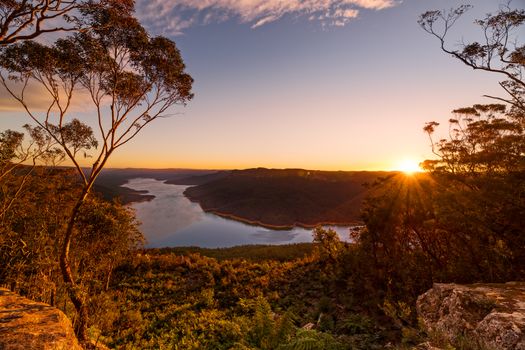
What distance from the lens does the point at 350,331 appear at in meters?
10.9

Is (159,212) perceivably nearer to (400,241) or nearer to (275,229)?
(275,229)

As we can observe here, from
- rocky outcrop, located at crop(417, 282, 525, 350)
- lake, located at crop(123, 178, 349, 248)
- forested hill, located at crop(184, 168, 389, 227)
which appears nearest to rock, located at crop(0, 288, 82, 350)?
rocky outcrop, located at crop(417, 282, 525, 350)

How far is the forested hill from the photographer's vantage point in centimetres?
11456

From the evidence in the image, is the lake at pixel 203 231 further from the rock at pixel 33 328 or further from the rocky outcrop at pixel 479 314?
the rock at pixel 33 328

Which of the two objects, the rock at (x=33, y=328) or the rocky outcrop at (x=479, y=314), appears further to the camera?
the rock at (x=33, y=328)

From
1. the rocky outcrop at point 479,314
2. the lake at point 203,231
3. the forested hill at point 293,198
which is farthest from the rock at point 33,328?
the forested hill at point 293,198

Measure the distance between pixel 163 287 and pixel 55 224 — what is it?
8.84m

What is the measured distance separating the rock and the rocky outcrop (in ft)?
Answer: 26.5

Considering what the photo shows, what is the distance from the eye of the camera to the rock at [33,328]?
6.00 metres

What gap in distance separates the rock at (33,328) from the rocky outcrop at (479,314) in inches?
318

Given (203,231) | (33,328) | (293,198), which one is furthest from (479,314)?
(293,198)

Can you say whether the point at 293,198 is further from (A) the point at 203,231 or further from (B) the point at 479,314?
(B) the point at 479,314

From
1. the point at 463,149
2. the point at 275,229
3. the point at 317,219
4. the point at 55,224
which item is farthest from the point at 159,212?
the point at 463,149

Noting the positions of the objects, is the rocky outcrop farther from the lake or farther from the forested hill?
the forested hill
